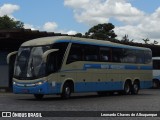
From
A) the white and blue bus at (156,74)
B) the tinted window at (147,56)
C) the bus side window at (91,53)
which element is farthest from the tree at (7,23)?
the bus side window at (91,53)

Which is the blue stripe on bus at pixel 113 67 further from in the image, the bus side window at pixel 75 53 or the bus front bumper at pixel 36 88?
the bus front bumper at pixel 36 88

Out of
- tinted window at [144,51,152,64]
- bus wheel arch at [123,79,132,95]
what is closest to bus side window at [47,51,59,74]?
bus wheel arch at [123,79,132,95]

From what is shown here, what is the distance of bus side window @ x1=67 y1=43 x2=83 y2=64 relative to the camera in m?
24.8

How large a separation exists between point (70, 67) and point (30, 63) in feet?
7.48

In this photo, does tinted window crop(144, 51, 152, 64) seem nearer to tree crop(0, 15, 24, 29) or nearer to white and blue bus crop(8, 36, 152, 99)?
white and blue bus crop(8, 36, 152, 99)

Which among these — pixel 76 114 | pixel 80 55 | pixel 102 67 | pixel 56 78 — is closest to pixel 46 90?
pixel 56 78

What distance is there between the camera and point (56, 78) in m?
23.8

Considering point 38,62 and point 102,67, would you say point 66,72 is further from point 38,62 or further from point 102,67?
point 102,67

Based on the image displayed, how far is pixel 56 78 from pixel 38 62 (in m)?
1.21

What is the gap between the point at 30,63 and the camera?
23531 millimetres

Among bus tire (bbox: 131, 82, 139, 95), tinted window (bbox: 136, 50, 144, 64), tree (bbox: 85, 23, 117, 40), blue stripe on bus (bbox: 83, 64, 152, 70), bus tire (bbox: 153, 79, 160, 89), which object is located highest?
tree (bbox: 85, 23, 117, 40)

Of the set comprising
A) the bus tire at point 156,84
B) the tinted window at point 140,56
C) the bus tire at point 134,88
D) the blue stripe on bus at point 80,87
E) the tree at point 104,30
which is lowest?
the bus tire at point 156,84

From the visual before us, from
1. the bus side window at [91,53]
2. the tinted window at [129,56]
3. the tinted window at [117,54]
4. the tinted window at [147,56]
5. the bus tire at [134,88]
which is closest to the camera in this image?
the bus side window at [91,53]

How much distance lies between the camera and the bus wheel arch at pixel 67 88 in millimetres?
24492
